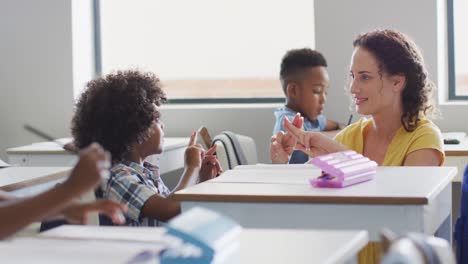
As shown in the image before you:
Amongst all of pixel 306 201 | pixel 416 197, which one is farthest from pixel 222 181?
pixel 416 197

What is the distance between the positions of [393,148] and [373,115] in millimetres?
151

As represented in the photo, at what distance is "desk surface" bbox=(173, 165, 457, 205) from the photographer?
2188mm

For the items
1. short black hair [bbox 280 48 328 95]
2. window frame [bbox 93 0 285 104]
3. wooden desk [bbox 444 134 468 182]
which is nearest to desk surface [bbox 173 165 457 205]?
wooden desk [bbox 444 134 468 182]

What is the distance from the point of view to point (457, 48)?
485 centimetres

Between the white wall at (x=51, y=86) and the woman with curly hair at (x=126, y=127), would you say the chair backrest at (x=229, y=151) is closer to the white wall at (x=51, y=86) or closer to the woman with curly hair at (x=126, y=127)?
the white wall at (x=51, y=86)

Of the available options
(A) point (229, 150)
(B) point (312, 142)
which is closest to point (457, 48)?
(A) point (229, 150)

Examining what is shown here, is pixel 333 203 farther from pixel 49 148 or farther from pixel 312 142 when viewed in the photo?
pixel 49 148

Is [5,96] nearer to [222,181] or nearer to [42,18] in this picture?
[42,18]

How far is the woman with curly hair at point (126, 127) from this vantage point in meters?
2.64

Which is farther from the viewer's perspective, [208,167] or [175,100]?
[175,100]

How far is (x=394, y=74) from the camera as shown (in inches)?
120

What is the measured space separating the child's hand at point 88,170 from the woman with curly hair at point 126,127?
135cm

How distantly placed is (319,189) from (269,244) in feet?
2.40

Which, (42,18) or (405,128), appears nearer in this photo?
(405,128)
